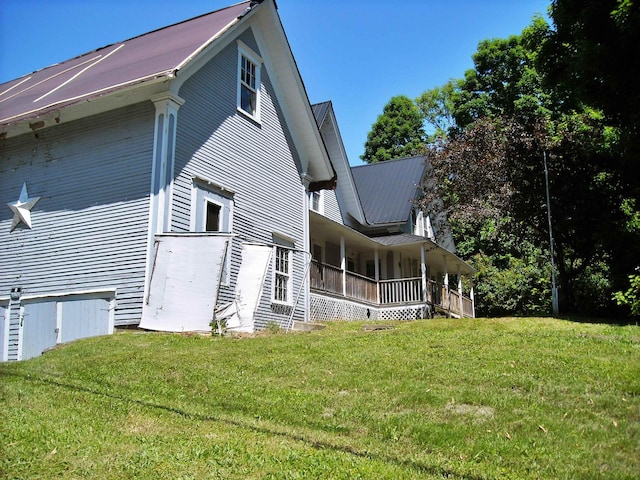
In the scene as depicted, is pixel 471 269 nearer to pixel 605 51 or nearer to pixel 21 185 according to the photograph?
pixel 605 51

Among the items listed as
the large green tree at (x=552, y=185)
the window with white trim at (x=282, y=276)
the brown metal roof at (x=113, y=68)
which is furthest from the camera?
the large green tree at (x=552, y=185)

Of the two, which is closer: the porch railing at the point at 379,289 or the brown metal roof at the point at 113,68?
the brown metal roof at the point at 113,68

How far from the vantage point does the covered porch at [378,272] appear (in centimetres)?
2255

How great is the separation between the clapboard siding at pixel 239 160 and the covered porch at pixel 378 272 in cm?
329

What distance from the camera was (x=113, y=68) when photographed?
16.0 m

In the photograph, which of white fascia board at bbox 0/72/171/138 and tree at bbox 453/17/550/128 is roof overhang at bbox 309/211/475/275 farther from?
tree at bbox 453/17/550/128

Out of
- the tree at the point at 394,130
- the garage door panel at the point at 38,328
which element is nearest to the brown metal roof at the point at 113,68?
the garage door panel at the point at 38,328

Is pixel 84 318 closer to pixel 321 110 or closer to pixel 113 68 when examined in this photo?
pixel 113 68

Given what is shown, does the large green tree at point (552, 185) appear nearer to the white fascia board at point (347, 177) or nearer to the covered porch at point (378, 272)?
the covered porch at point (378, 272)

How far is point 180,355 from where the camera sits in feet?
31.7

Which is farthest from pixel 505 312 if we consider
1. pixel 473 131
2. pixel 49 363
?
pixel 49 363

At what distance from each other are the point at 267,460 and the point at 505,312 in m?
30.4

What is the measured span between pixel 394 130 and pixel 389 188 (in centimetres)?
2232

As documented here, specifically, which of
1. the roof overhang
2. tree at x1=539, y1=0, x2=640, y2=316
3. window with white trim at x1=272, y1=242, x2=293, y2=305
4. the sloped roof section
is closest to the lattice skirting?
window with white trim at x1=272, y1=242, x2=293, y2=305
